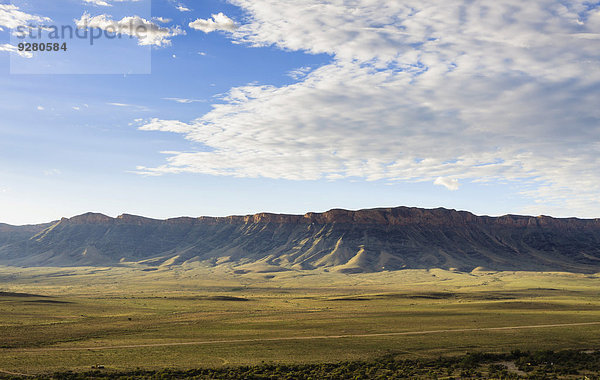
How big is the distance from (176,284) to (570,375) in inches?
6478

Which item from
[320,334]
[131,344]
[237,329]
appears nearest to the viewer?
[131,344]

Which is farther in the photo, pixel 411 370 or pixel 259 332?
pixel 259 332

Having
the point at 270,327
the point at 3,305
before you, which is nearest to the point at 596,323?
the point at 270,327

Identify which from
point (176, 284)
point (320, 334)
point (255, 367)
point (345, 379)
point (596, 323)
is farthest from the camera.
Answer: point (176, 284)

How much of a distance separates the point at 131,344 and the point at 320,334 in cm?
2499

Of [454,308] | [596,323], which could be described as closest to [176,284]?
[454,308]

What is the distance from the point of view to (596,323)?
76.7 m

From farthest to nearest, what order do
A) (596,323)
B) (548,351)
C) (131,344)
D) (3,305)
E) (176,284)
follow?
(176,284)
(3,305)
(596,323)
(131,344)
(548,351)

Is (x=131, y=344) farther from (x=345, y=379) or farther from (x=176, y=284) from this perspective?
(x=176, y=284)

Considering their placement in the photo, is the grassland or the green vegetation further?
the grassland

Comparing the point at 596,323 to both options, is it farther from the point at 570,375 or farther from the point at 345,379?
the point at 345,379

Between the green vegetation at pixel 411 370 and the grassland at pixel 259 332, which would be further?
the grassland at pixel 259 332

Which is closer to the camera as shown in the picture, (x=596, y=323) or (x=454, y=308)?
(x=596, y=323)

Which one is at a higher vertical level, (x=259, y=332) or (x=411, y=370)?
(x=411, y=370)
